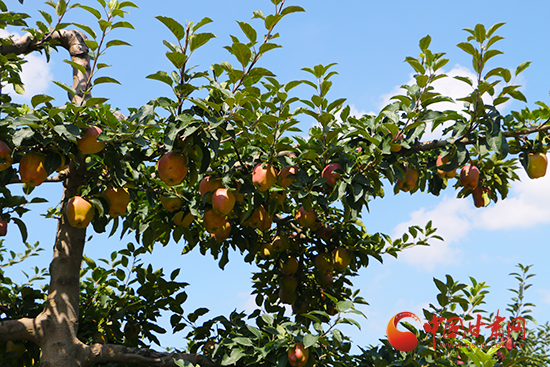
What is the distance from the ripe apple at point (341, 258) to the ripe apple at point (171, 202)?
4.90 ft

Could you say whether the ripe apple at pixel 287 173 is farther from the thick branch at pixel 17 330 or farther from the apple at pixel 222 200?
the thick branch at pixel 17 330

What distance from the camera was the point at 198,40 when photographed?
2320 mm

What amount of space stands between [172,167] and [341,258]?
6.45 ft

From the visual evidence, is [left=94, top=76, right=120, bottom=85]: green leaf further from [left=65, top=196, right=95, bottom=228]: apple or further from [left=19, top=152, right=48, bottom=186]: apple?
[left=65, top=196, right=95, bottom=228]: apple

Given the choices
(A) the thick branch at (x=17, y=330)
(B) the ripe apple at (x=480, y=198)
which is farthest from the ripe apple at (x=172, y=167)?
(B) the ripe apple at (x=480, y=198)

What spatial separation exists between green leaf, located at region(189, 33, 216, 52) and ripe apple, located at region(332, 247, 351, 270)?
2279 mm

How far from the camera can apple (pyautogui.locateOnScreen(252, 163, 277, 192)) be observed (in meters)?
2.61

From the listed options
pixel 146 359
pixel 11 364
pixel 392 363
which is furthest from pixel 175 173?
pixel 11 364

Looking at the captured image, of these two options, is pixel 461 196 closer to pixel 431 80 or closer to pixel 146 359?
pixel 431 80

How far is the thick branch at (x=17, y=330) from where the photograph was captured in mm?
3176

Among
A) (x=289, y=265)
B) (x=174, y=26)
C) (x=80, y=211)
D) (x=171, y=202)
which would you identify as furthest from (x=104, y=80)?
(x=289, y=265)

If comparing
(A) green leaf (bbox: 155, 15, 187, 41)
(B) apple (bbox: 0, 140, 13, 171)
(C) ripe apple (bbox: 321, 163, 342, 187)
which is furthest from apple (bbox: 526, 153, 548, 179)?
(B) apple (bbox: 0, 140, 13, 171)

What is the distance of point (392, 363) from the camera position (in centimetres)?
309

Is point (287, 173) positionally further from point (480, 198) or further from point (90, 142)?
point (480, 198)
